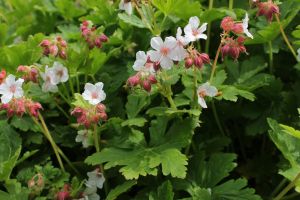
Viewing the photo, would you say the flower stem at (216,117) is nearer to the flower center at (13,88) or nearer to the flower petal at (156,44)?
the flower petal at (156,44)

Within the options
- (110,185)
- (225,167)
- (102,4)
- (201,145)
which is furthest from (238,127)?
(102,4)

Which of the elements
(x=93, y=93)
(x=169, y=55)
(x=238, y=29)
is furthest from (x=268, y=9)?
(x=93, y=93)

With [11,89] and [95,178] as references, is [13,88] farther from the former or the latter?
[95,178]

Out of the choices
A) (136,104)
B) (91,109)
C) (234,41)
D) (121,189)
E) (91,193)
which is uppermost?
(234,41)

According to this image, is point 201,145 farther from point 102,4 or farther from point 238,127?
point 102,4

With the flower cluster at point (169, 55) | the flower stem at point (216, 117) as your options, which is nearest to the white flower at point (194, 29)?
the flower cluster at point (169, 55)
